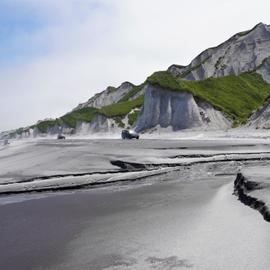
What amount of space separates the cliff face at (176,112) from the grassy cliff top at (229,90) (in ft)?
5.99

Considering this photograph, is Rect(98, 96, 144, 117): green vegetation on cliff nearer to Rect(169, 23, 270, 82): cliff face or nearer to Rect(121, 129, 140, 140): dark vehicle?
Rect(169, 23, 270, 82): cliff face

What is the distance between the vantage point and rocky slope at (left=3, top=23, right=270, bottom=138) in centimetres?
10156

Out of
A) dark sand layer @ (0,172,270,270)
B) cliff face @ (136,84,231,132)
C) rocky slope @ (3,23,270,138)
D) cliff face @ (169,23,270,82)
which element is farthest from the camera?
cliff face @ (169,23,270,82)

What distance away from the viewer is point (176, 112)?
105 metres

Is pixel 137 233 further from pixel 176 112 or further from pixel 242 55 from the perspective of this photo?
pixel 242 55

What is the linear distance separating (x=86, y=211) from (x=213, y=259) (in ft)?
26.2

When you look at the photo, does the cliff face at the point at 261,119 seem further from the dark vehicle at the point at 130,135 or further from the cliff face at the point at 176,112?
A: the cliff face at the point at 176,112

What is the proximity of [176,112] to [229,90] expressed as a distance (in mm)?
33764

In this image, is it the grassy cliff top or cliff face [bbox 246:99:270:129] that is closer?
cliff face [bbox 246:99:270:129]

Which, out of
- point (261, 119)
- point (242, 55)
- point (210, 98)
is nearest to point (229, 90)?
point (210, 98)

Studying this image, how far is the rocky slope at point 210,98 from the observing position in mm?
101562

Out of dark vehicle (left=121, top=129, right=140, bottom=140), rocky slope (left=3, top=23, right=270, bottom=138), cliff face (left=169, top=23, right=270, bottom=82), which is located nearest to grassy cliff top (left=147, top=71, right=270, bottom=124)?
rocky slope (left=3, top=23, right=270, bottom=138)

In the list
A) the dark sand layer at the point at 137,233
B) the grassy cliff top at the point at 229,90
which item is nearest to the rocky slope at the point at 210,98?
the grassy cliff top at the point at 229,90

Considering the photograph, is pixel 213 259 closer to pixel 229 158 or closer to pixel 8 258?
pixel 8 258
